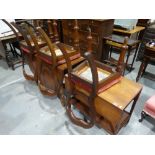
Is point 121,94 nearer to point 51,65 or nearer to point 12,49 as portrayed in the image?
point 51,65

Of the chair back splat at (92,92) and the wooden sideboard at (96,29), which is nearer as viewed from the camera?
the chair back splat at (92,92)

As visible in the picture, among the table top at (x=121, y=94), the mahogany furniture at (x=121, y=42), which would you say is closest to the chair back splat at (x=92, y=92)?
the table top at (x=121, y=94)

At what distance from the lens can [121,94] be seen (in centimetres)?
125

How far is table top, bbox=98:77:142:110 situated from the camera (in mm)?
1163

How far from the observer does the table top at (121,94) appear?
1163 mm

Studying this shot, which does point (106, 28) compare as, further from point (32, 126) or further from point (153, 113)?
point (32, 126)

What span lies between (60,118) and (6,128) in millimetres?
660

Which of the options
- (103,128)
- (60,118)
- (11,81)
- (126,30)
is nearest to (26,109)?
(60,118)

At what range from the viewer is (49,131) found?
1.67 metres

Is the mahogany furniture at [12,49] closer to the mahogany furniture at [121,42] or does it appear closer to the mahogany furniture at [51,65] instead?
the mahogany furniture at [51,65]

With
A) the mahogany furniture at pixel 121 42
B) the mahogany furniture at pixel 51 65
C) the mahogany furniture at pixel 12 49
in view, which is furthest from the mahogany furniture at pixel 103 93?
the mahogany furniture at pixel 12 49

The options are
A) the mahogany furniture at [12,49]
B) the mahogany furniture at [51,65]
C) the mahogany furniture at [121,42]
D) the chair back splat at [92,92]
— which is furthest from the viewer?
the mahogany furniture at [12,49]

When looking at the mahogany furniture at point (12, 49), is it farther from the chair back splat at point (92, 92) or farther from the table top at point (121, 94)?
the table top at point (121, 94)

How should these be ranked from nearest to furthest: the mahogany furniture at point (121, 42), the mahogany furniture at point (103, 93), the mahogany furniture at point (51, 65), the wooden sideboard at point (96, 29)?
the mahogany furniture at point (103, 93) < the mahogany furniture at point (51, 65) < the mahogany furniture at point (121, 42) < the wooden sideboard at point (96, 29)
